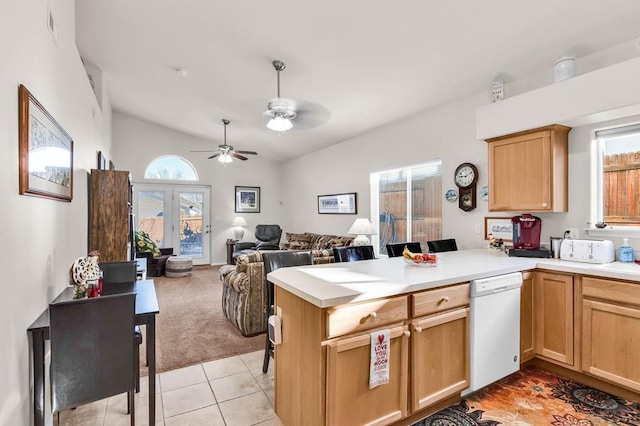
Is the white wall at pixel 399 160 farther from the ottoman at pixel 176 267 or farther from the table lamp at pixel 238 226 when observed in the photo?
the ottoman at pixel 176 267

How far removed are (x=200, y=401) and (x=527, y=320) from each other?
2.63 meters

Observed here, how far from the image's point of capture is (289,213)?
8.95m

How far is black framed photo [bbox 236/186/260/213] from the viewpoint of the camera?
28.5ft

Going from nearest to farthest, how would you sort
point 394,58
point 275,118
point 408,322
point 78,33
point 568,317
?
point 408,322
point 568,317
point 394,58
point 275,118
point 78,33

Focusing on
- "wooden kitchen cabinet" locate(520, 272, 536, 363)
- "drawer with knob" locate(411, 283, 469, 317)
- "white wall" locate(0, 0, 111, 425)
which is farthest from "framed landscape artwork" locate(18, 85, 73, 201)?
"wooden kitchen cabinet" locate(520, 272, 536, 363)

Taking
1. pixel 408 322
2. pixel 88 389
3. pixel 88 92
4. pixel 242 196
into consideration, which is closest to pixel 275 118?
pixel 88 92

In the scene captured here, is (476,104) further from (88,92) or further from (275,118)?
(88,92)

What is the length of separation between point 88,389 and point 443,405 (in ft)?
7.00

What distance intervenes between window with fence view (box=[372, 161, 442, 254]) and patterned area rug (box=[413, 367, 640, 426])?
225 cm

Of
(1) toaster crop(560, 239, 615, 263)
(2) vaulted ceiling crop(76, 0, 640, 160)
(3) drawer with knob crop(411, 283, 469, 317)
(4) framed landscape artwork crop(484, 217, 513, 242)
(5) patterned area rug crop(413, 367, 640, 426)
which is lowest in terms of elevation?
(5) patterned area rug crop(413, 367, 640, 426)

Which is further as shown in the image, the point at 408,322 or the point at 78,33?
the point at 78,33

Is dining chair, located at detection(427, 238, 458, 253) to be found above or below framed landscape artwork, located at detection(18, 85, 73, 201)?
below

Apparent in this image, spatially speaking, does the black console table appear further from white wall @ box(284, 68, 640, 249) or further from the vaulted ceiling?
white wall @ box(284, 68, 640, 249)

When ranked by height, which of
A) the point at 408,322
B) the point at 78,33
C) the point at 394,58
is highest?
the point at 78,33
